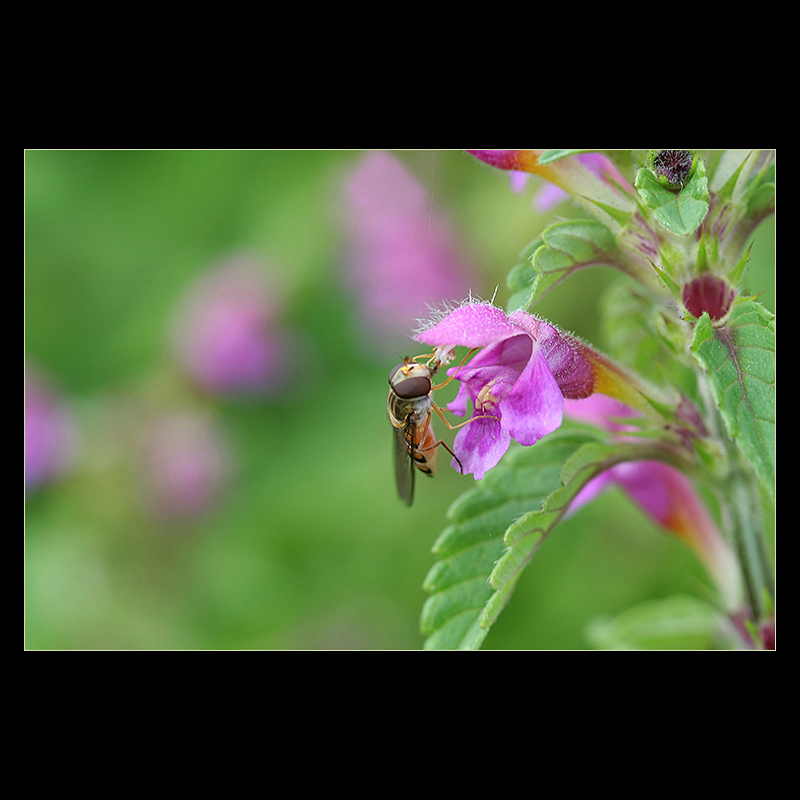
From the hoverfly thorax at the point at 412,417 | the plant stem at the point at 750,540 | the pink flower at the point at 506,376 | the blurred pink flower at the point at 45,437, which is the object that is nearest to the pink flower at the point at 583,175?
the pink flower at the point at 506,376

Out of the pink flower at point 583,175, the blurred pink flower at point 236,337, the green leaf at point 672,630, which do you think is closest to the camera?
the pink flower at point 583,175

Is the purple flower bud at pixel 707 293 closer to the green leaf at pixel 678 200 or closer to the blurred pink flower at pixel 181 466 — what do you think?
the green leaf at pixel 678 200

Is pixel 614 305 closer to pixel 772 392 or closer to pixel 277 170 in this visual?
pixel 772 392

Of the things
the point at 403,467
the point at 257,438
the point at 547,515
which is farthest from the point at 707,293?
the point at 257,438

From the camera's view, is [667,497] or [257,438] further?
[257,438]

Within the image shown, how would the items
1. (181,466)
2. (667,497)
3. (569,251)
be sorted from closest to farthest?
1. (569,251)
2. (667,497)
3. (181,466)

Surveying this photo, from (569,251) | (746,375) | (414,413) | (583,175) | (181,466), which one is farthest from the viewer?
(181,466)

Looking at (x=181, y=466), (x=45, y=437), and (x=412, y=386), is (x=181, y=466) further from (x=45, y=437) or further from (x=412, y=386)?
(x=412, y=386)
